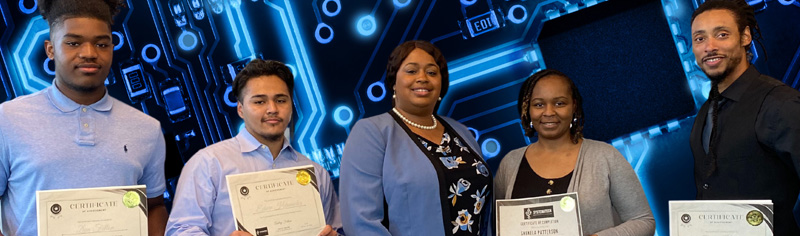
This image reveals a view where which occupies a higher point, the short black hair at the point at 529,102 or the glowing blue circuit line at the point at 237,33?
the glowing blue circuit line at the point at 237,33

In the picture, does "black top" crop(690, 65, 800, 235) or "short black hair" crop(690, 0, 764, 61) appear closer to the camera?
"black top" crop(690, 65, 800, 235)

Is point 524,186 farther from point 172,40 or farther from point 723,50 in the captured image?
point 172,40

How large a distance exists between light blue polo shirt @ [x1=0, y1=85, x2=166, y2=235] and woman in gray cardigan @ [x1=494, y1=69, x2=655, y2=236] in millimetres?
1597

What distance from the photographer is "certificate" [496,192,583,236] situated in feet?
9.18

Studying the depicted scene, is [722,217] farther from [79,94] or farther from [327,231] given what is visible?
[79,94]

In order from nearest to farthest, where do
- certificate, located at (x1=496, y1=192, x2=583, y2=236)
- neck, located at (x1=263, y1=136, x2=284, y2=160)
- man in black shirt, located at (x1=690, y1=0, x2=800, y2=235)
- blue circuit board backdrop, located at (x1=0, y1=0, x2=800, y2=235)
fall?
man in black shirt, located at (x1=690, y1=0, x2=800, y2=235) → certificate, located at (x1=496, y1=192, x2=583, y2=236) → neck, located at (x1=263, y1=136, x2=284, y2=160) → blue circuit board backdrop, located at (x1=0, y1=0, x2=800, y2=235)

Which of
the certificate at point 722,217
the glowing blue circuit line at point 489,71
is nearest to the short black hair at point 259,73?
the glowing blue circuit line at point 489,71

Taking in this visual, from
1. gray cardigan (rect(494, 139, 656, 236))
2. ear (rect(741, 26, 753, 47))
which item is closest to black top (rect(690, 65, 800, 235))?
ear (rect(741, 26, 753, 47))

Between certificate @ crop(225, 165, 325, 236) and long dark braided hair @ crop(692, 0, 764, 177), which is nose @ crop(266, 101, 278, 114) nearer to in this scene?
certificate @ crop(225, 165, 325, 236)

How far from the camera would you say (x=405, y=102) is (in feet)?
9.93

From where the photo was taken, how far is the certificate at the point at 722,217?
104 inches

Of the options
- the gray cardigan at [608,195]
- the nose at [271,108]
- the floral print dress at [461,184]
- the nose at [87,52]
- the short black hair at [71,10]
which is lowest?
the gray cardigan at [608,195]

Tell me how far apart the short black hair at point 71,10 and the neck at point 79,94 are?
9.3 inches

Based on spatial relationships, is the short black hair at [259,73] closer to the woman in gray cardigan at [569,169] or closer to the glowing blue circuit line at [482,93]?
the woman in gray cardigan at [569,169]
